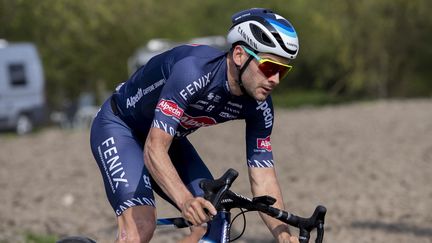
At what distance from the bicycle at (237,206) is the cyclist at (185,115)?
0.30 ft

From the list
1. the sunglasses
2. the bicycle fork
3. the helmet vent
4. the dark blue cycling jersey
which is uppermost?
the helmet vent

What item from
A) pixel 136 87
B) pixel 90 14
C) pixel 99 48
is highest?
pixel 136 87

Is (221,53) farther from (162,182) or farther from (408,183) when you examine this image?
(408,183)

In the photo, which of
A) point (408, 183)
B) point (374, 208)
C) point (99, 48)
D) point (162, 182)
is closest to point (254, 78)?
point (162, 182)

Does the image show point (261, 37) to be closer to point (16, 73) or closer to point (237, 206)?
point (237, 206)

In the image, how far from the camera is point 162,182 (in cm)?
547

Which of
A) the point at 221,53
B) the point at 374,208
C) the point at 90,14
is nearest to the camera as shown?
the point at 221,53

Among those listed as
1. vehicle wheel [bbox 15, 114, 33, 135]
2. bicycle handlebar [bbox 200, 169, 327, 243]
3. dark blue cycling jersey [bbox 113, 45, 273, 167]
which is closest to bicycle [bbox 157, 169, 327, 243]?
bicycle handlebar [bbox 200, 169, 327, 243]

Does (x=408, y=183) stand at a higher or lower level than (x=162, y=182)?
lower

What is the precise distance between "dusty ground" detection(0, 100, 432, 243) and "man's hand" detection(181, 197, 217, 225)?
4690 millimetres

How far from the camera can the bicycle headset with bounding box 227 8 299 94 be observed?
5.62 metres

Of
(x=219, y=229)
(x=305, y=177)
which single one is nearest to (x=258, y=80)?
(x=219, y=229)

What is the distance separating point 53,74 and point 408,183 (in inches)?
1231

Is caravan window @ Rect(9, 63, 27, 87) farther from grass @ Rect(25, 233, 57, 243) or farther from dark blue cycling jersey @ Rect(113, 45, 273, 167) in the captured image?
dark blue cycling jersey @ Rect(113, 45, 273, 167)
